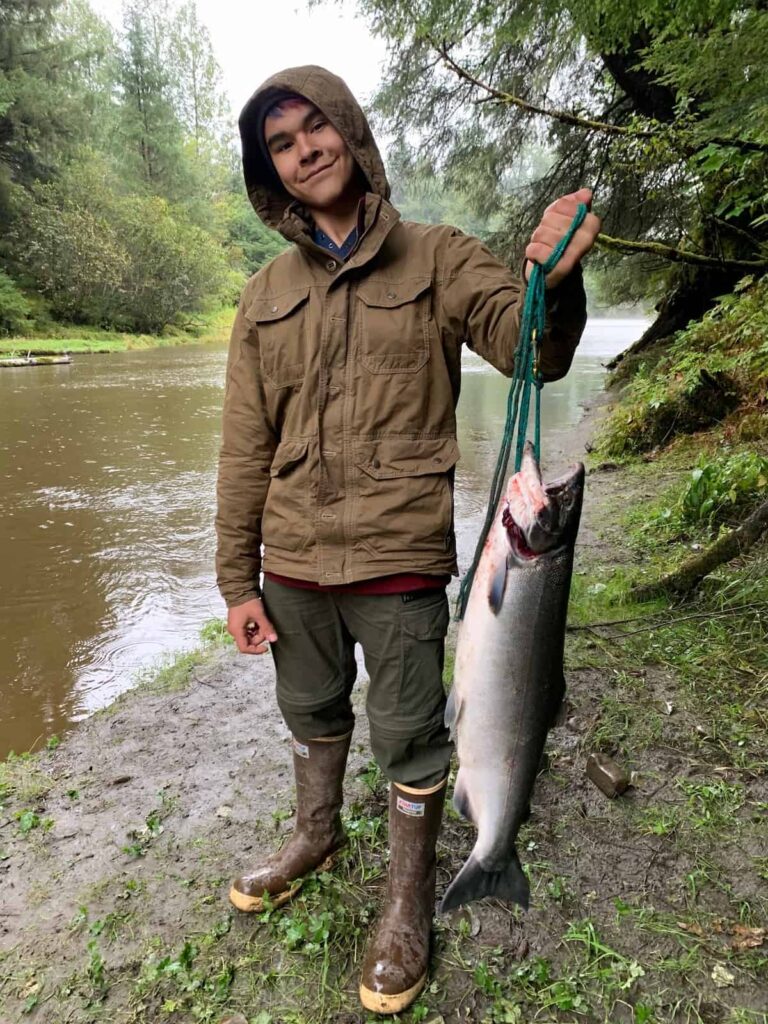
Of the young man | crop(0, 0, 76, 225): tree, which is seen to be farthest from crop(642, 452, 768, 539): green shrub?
crop(0, 0, 76, 225): tree

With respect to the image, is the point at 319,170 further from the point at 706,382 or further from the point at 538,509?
the point at 706,382

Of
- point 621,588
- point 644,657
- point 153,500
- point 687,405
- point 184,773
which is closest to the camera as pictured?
point 184,773

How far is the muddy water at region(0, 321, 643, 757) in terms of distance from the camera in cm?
438

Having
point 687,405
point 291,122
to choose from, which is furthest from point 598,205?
point 291,122

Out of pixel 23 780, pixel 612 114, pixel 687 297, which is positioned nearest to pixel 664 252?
pixel 612 114

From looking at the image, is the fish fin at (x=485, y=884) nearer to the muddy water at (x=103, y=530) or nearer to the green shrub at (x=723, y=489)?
the muddy water at (x=103, y=530)

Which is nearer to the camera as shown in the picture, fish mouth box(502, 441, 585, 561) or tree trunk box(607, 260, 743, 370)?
fish mouth box(502, 441, 585, 561)

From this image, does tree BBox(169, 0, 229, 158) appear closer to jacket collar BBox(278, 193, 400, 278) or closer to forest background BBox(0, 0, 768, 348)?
forest background BBox(0, 0, 768, 348)

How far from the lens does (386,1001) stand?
6.14 feet

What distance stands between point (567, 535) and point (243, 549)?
107 cm

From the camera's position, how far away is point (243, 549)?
7.24 feet

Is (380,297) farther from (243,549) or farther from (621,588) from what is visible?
(621,588)

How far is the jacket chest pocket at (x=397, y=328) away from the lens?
1.86m

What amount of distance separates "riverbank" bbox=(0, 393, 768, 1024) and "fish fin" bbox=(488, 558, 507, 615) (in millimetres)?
1136
